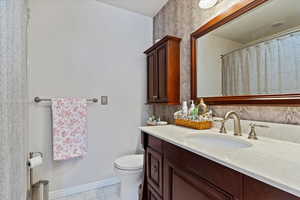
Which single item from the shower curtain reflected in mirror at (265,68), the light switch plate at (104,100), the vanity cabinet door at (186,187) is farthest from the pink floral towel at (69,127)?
the shower curtain reflected in mirror at (265,68)

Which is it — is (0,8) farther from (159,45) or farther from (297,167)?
(159,45)

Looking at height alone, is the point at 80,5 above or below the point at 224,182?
above

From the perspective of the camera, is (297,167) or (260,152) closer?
(297,167)

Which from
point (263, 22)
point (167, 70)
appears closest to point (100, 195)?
point (167, 70)

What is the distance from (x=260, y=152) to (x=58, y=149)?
1.78m

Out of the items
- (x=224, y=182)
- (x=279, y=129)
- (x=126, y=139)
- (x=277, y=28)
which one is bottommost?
(x=126, y=139)

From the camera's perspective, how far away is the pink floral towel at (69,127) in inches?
67.0

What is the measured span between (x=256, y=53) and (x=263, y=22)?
0.63ft

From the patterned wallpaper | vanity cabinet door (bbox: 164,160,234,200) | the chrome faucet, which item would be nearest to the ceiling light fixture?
the patterned wallpaper

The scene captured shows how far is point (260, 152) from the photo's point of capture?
71 cm

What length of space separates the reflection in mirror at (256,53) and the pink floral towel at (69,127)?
1359 mm

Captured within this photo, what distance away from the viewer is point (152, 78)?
6.78 feet

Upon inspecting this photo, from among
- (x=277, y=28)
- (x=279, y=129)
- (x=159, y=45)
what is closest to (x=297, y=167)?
(x=279, y=129)

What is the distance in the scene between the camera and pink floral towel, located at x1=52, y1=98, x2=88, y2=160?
1.70m
